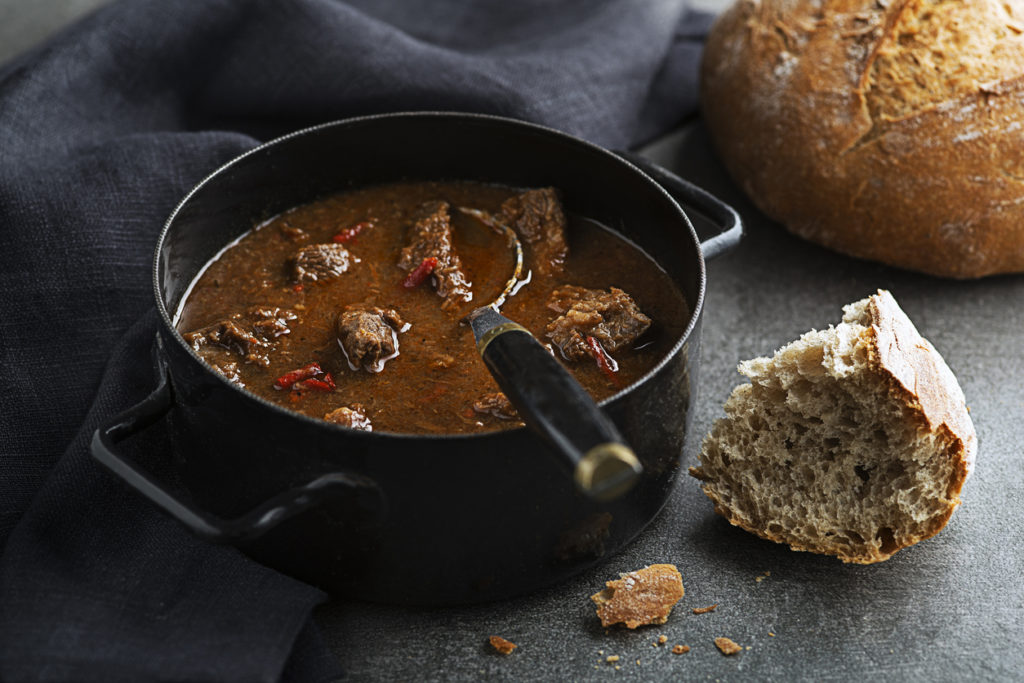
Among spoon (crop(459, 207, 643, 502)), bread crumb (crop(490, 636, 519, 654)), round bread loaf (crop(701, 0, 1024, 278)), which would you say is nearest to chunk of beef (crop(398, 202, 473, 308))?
spoon (crop(459, 207, 643, 502))

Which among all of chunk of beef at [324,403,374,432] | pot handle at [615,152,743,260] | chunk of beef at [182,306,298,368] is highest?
pot handle at [615,152,743,260]

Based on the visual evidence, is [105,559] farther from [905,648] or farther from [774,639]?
[905,648]

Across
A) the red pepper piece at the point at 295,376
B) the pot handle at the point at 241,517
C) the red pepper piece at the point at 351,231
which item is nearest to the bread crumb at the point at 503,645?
the pot handle at the point at 241,517

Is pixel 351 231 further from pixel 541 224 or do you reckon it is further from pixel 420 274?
pixel 541 224

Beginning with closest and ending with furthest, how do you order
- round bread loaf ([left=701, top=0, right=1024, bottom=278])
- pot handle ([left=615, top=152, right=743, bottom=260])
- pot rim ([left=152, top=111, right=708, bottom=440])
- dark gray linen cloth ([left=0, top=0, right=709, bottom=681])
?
pot rim ([left=152, top=111, right=708, bottom=440])
dark gray linen cloth ([left=0, top=0, right=709, bottom=681])
pot handle ([left=615, top=152, right=743, bottom=260])
round bread loaf ([left=701, top=0, right=1024, bottom=278])

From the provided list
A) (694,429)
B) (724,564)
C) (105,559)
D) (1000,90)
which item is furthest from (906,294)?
(105,559)

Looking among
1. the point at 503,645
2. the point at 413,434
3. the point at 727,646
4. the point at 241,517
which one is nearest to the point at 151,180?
the point at 241,517

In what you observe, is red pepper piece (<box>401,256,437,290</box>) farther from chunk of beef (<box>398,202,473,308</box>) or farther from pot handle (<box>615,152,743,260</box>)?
pot handle (<box>615,152,743,260</box>)

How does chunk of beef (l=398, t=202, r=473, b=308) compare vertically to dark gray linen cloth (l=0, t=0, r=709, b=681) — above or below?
above
